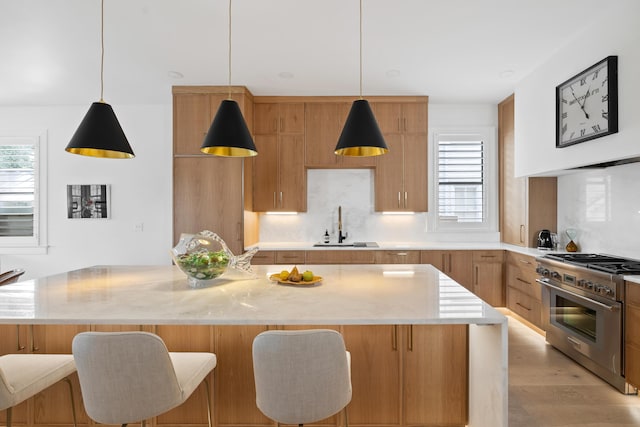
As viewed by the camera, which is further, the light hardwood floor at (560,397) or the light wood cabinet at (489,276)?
the light wood cabinet at (489,276)

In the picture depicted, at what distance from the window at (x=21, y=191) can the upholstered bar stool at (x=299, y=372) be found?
5157 millimetres

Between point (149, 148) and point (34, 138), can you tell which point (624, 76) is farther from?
point (34, 138)

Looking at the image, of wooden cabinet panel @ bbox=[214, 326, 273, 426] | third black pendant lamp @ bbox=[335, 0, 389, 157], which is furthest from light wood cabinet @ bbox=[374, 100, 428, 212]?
wooden cabinet panel @ bbox=[214, 326, 273, 426]

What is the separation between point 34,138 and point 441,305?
19.0ft

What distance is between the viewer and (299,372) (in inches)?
51.4

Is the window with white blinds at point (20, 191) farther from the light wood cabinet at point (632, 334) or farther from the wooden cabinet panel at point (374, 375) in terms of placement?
the light wood cabinet at point (632, 334)

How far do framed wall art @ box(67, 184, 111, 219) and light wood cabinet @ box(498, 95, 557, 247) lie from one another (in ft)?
17.7

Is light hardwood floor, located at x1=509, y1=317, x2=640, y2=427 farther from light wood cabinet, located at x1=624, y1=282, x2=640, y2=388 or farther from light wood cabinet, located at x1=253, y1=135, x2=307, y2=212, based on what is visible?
light wood cabinet, located at x1=253, y1=135, x2=307, y2=212

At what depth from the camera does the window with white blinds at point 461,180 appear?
5.03 meters

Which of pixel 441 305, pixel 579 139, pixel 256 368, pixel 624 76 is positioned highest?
pixel 624 76

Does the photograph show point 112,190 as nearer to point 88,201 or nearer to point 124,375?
point 88,201

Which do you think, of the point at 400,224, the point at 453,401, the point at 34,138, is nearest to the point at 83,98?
the point at 34,138

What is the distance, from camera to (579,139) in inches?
120

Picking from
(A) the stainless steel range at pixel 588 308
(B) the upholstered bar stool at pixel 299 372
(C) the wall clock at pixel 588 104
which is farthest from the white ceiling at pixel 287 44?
(B) the upholstered bar stool at pixel 299 372
